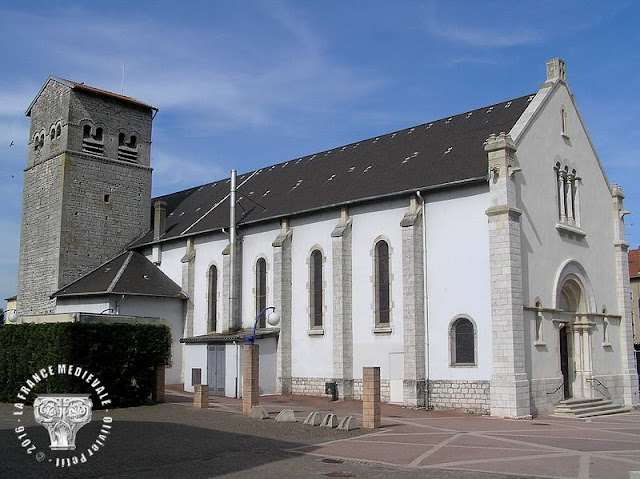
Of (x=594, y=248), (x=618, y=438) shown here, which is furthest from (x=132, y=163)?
(x=618, y=438)

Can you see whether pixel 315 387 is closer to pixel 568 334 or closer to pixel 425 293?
pixel 425 293

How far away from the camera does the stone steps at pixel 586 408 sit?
2241 cm

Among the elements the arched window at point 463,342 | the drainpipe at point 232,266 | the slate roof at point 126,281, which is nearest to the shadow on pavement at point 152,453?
the arched window at point 463,342

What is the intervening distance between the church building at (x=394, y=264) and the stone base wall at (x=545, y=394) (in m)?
0.07

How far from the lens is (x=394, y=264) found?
24609 mm

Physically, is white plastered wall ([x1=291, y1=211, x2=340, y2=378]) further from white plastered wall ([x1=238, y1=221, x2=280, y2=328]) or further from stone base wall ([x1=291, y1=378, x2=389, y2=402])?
white plastered wall ([x1=238, y1=221, x2=280, y2=328])

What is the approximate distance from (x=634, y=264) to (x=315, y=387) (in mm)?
32794

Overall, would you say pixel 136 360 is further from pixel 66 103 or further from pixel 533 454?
pixel 66 103

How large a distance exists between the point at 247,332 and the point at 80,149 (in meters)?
15.4

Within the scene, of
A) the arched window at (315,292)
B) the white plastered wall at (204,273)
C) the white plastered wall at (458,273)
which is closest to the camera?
the white plastered wall at (458,273)

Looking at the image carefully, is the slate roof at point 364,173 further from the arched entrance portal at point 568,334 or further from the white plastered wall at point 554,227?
the arched entrance portal at point 568,334

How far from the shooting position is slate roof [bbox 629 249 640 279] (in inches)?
1870

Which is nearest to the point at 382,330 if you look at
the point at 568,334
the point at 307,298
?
the point at 307,298

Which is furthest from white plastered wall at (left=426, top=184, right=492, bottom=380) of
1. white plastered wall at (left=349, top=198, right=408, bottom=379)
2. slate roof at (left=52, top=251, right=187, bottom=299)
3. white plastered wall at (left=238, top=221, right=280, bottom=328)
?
slate roof at (left=52, top=251, right=187, bottom=299)
